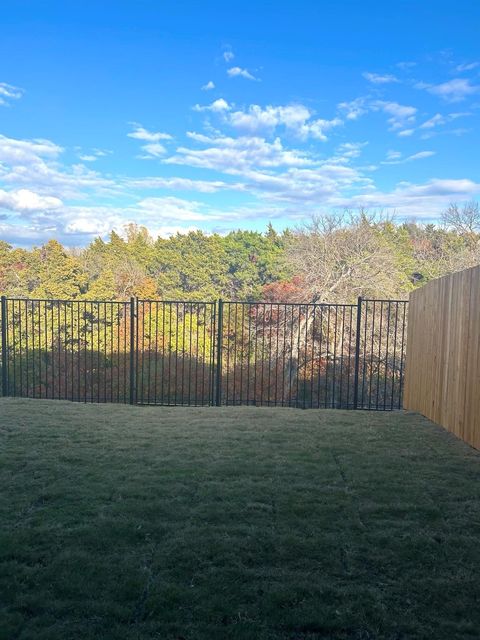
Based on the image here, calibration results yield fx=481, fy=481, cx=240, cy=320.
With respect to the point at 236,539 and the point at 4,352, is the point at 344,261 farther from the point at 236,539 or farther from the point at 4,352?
the point at 236,539

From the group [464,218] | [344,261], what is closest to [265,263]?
[344,261]

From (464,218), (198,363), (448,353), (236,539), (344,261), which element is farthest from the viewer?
(464,218)

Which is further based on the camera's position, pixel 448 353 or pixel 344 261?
pixel 344 261

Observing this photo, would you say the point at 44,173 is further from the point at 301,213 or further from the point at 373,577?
the point at 373,577

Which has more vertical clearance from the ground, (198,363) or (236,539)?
(236,539)

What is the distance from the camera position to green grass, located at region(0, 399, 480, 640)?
80.4 inches

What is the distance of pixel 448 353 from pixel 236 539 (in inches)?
166


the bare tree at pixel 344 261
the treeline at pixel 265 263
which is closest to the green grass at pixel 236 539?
the bare tree at pixel 344 261

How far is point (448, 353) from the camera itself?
19.6ft

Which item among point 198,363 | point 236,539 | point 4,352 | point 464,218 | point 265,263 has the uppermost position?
point 464,218

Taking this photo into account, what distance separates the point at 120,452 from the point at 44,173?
17.1 metres

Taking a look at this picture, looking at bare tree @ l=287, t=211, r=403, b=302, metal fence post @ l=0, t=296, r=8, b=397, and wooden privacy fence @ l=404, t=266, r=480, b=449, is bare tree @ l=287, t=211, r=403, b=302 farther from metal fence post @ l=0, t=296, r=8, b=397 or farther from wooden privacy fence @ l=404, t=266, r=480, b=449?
metal fence post @ l=0, t=296, r=8, b=397

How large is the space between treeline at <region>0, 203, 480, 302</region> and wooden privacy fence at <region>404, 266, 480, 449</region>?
7.28 m

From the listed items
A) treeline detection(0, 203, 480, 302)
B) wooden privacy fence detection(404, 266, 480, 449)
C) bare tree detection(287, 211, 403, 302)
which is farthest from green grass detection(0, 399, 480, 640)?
treeline detection(0, 203, 480, 302)
